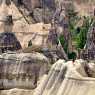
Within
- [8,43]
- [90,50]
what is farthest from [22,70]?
[8,43]

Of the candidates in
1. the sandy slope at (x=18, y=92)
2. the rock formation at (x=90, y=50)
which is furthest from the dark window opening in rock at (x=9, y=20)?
the sandy slope at (x=18, y=92)

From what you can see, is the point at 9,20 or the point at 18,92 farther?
the point at 9,20

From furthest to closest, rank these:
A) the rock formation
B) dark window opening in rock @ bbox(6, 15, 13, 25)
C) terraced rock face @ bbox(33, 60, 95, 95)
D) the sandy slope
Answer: dark window opening in rock @ bbox(6, 15, 13, 25)
the rock formation
the sandy slope
terraced rock face @ bbox(33, 60, 95, 95)

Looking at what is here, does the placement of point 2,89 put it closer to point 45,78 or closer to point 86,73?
point 45,78

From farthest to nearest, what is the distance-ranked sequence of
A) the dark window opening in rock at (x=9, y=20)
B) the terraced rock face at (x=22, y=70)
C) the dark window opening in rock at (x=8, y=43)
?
the dark window opening in rock at (x=9, y=20), the dark window opening in rock at (x=8, y=43), the terraced rock face at (x=22, y=70)

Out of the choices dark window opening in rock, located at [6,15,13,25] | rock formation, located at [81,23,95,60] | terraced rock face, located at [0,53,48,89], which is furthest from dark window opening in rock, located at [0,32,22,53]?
dark window opening in rock, located at [6,15,13,25]

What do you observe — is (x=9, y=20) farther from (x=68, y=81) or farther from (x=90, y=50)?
(x=68, y=81)

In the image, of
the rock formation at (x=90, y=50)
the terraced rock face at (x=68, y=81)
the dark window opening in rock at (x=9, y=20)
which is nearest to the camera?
the terraced rock face at (x=68, y=81)

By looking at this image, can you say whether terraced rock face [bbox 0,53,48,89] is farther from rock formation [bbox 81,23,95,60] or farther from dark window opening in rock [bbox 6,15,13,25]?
dark window opening in rock [bbox 6,15,13,25]

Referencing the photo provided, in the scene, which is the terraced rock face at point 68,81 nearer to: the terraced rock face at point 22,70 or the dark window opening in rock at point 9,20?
the terraced rock face at point 22,70
